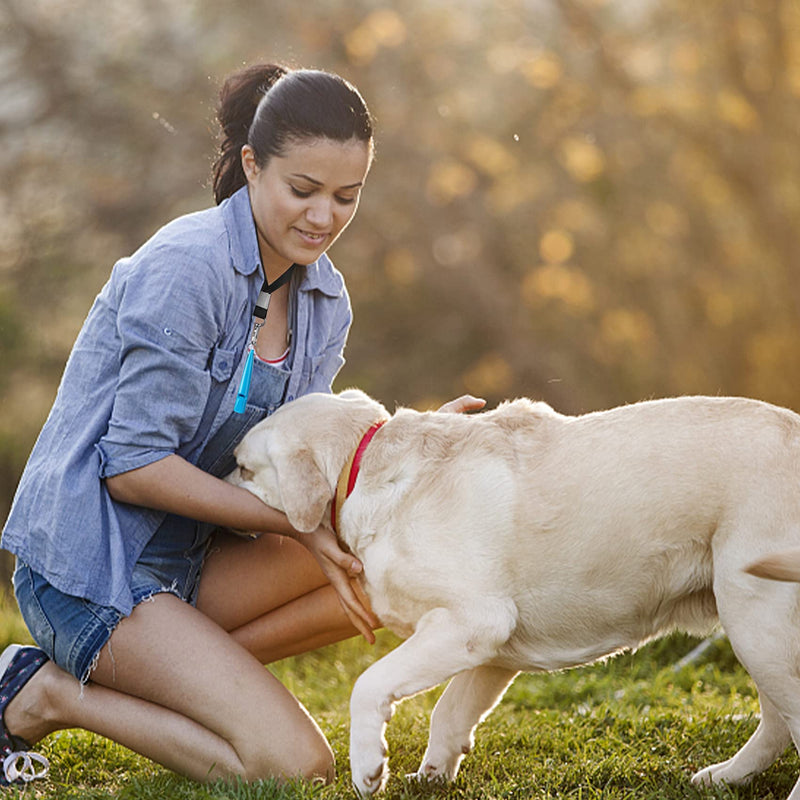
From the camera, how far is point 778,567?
237cm

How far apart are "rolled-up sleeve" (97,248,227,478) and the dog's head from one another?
23 cm

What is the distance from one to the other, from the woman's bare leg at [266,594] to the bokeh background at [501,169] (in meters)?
5.46

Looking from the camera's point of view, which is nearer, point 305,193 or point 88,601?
point 88,601

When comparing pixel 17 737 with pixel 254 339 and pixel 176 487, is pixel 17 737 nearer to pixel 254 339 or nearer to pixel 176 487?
pixel 176 487

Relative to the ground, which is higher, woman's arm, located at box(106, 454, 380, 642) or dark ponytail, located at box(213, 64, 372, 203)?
dark ponytail, located at box(213, 64, 372, 203)

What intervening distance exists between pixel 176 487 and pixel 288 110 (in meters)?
1.17

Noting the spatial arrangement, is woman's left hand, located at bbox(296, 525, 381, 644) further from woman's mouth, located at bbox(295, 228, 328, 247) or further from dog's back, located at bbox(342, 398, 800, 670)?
woman's mouth, located at bbox(295, 228, 328, 247)

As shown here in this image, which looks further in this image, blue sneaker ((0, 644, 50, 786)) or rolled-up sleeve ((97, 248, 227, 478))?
blue sneaker ((0, 644, 50, 786))

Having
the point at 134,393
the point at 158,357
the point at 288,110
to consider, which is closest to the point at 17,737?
the point at 134,393

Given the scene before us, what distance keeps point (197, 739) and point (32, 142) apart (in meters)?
7.15

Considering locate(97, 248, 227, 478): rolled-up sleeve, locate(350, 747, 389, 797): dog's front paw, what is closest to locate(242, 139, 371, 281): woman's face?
locate(97, 248, 227, 478): rolled-up sleeve

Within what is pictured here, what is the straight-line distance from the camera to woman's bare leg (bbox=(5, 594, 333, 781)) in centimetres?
311

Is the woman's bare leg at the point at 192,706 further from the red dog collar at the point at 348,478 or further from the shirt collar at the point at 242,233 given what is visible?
the shirt collar at the point at 242,233

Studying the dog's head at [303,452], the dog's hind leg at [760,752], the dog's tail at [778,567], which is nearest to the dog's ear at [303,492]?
the dog's head at [303,452]
